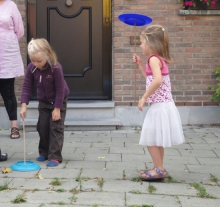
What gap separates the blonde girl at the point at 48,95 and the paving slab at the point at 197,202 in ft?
5.21

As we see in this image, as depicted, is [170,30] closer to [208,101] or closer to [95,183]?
[208,101]

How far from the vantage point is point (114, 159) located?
5258mm

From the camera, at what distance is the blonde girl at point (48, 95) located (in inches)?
189

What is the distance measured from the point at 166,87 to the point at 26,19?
11.7 ft

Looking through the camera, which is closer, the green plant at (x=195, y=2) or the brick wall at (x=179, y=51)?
the green plant at (x=195, y=2)

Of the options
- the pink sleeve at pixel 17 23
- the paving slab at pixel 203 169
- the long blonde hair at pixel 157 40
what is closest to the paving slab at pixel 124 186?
the paving slab at pixel 203 169

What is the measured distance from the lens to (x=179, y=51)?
7.25 meters

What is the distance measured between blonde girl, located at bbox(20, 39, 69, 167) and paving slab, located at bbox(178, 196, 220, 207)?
5.21 feet

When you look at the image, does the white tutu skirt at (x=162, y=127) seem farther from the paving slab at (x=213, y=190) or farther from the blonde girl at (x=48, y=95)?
the blonde girl at (x=48, y=95)

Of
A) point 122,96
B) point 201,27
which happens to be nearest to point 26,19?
point 122,96

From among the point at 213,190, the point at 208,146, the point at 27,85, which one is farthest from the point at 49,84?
the point at 208,146

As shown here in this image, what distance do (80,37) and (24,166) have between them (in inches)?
129

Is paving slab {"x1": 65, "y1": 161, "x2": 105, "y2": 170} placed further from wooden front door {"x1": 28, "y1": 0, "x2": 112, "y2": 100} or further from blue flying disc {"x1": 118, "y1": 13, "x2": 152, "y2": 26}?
wooden front door {"x1": 28, "y1": 0, "x2": 112, "y2": 100}

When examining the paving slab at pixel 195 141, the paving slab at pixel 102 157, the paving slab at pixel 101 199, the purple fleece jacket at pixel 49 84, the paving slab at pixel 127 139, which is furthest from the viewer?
the paving slab at pixel 127 139
